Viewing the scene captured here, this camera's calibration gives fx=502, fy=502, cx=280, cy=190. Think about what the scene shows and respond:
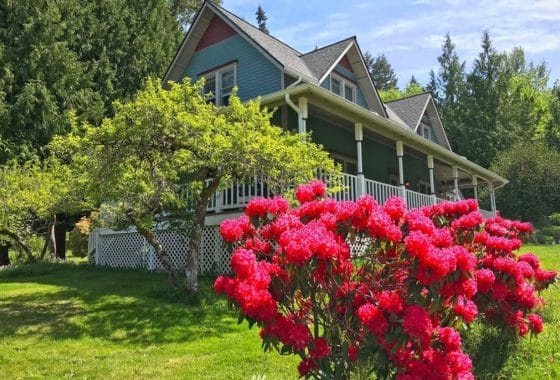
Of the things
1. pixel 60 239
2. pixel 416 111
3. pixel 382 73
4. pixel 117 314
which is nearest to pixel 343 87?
pixel 416 111

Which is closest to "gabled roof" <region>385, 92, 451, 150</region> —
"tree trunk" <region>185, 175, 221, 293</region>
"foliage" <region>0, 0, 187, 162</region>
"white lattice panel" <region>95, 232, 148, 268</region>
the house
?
the house

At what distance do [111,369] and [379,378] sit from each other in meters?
3.33

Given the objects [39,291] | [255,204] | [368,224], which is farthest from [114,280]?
[368,224]

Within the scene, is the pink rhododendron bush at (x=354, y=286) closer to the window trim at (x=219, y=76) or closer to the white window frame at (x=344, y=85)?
the window trim at (x=219, y=76)

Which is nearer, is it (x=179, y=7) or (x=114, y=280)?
(x=114, y=280)

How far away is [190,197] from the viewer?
9.87 meters

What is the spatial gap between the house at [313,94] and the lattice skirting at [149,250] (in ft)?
0.29

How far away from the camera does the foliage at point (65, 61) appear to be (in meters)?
19.1

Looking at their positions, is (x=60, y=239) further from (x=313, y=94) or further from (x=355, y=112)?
(x=355, y=112)

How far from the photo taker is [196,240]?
917 centimetres

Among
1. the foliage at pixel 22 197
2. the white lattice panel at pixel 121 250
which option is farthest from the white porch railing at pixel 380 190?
the foliage at pixel 22 197

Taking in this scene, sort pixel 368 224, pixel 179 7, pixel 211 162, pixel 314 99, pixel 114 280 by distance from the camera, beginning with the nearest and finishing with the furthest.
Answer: pixel 368 224 < pixel 211 162 < pixel 114 280 < pixel 314 99 < pixel 179 7

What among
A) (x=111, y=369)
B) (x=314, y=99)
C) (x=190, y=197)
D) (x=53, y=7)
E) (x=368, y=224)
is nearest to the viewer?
(x=368, y=224)

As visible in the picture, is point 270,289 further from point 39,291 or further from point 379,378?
point 39,291
